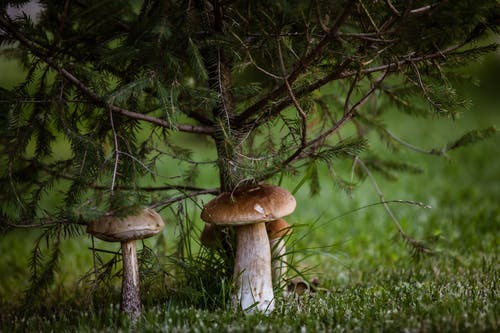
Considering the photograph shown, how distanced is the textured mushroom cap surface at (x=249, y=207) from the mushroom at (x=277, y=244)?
18.6 inches

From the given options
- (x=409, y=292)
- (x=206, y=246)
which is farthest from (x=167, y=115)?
(x=409, y=292)

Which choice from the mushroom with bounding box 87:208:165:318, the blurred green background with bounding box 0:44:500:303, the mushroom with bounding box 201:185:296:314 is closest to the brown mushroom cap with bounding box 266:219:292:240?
the blurred green background with bounding box 0:44:500:303

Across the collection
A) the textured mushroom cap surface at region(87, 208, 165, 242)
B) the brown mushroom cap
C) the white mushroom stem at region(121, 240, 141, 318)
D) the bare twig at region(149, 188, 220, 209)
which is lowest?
the white mushroom stem at region(121, 240, 141, 318)

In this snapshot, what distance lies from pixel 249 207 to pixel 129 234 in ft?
2.23

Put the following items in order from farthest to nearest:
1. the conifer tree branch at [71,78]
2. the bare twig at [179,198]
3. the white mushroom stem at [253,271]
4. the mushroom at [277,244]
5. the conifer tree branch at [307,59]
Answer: the mushroom at [277,244]
the bare twig at [179,198]
the white mushroom stem at [253,271]
the conifer tree branch at [71,78]
the conifer tree branch at [307,59]

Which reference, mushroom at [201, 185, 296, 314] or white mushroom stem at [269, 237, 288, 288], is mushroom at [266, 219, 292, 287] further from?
mushroom at [201, 185, 296, 314]

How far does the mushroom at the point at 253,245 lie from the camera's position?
2.60 m

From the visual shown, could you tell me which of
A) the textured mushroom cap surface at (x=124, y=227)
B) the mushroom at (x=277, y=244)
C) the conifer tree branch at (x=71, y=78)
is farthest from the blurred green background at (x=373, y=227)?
the conifer tree branch at (x=71, y=78)

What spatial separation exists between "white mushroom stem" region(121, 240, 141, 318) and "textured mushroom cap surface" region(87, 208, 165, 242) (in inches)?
7.6

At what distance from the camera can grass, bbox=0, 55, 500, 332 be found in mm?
2441

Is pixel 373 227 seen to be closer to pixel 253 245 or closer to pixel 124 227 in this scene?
pixel 253 245

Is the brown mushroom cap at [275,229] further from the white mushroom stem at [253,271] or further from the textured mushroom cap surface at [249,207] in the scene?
the textured mushroom cap surface at [249,207]

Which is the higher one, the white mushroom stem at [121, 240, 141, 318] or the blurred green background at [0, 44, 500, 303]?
the blurred green background at [0, 44, 500, 303]

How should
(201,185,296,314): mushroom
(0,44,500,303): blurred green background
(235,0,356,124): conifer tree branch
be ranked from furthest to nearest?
(0,44,500,303): blurred green background
(201,185,296,314): mushroom
(235,0,356,124): conifer tree branch
